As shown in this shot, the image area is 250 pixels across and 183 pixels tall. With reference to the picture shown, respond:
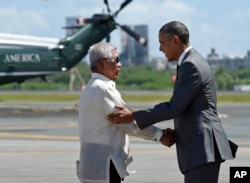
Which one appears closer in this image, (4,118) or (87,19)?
(4,118)

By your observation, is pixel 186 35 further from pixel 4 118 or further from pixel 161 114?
pixel 4 118

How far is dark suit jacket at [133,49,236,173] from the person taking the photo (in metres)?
7.37

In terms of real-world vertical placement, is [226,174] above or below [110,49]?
below

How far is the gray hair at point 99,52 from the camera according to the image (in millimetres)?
7752

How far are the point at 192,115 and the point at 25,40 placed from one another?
37.9m

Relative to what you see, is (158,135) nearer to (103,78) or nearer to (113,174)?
(113,174)

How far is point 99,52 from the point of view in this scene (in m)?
7.76

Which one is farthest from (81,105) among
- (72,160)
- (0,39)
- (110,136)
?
(0,39)

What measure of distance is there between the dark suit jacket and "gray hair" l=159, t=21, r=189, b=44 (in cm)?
17

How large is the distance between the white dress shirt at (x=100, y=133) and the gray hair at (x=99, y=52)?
0.55ft

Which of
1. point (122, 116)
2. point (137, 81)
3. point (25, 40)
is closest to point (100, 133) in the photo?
point (122, 116)

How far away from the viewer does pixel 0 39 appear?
144 ft

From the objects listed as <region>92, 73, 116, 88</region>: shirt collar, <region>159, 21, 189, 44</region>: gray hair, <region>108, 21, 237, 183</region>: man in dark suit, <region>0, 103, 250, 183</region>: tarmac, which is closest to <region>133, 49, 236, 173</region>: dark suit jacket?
<region>108, 21, 237, 183</region>: man in dark suit

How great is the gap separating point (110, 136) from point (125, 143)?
0.17 meters
